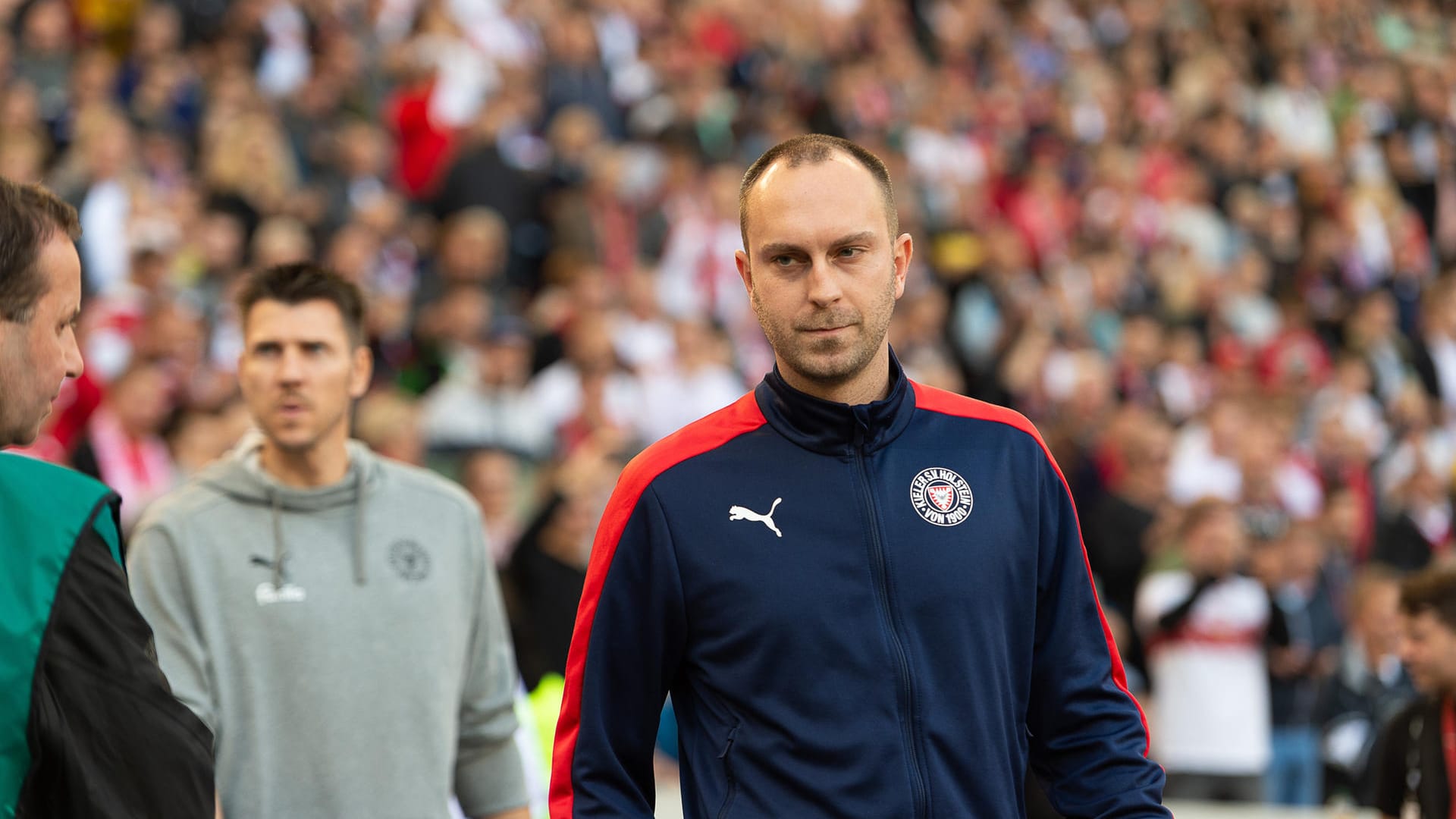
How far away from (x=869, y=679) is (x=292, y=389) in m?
2.22

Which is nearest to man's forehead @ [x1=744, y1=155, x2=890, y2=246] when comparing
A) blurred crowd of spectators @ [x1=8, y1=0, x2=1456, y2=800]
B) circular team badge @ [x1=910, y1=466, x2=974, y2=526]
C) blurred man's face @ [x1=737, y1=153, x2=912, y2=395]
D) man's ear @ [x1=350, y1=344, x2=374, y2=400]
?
blurred man's face @ [x1=737, y1=153, x2=912, y2=395]

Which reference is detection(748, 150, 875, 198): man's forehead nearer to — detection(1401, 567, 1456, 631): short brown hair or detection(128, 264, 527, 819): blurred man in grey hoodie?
detection(128, 264, 527, 819): blurred man in grey hoodie

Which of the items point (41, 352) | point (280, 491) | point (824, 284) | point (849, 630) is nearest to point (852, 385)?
point (824, 284)

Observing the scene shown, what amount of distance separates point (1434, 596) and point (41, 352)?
15.2 feet

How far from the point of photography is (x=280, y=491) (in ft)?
15.1

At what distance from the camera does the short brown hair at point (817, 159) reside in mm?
3178

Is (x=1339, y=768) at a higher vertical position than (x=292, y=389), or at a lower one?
lower

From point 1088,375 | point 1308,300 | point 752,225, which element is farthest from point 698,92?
point 752,225

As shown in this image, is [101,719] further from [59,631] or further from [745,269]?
[745,269]

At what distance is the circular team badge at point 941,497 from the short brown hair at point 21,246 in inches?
58.7

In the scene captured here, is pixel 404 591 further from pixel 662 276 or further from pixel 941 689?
pixel 662 276

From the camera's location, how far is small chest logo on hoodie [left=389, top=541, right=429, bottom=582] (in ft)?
15.0

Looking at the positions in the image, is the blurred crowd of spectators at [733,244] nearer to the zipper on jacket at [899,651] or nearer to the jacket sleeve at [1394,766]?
the jacket sleeve at [1394,766]

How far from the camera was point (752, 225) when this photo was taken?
10.5 feet
